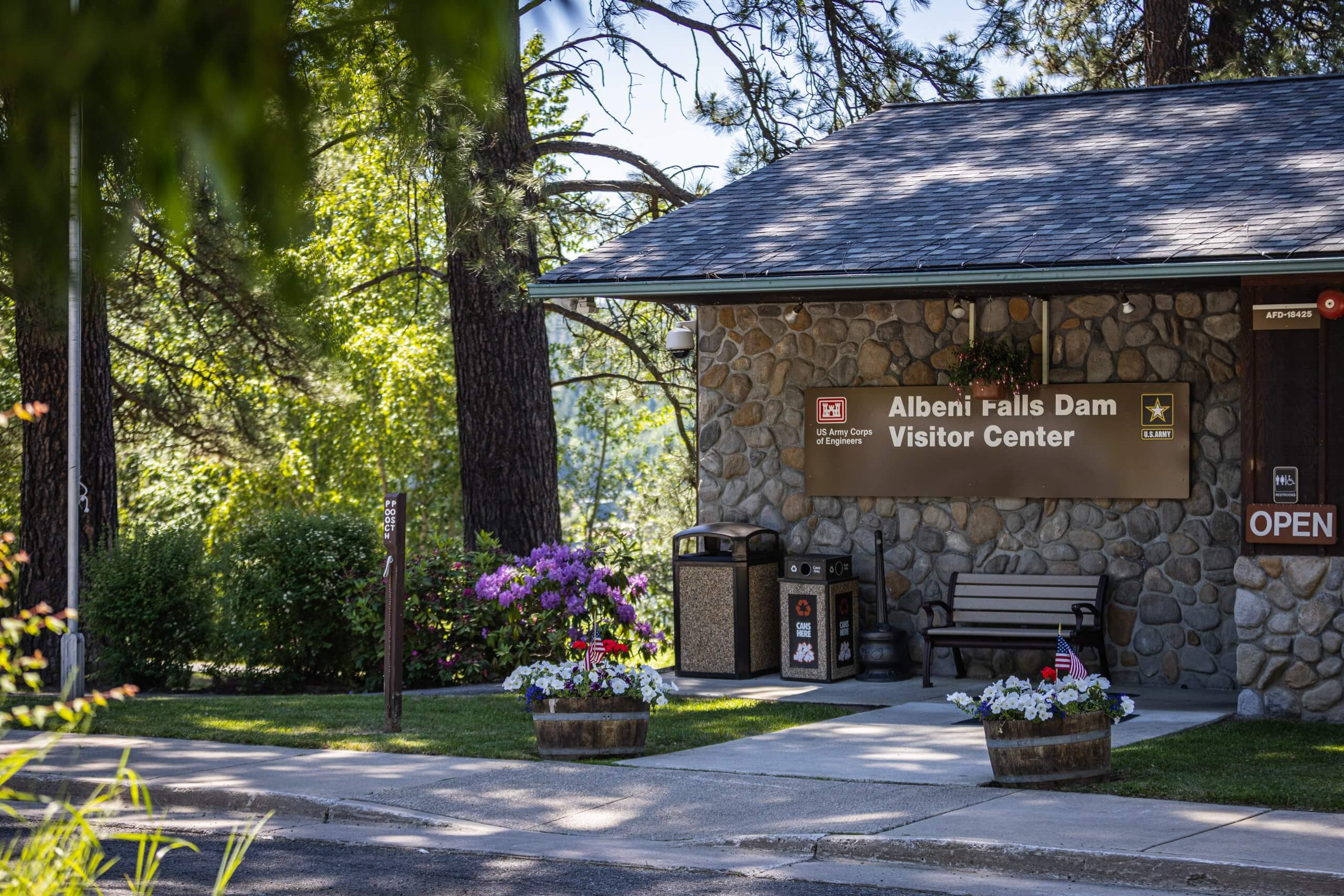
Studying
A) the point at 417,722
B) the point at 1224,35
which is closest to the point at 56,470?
the point at 417,722

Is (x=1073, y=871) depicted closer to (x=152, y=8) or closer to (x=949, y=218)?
(x=152, y=8)

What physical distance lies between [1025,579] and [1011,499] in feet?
2.19

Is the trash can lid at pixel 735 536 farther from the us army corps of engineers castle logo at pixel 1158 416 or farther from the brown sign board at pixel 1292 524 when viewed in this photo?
the brown sign board at pixel 1292 524

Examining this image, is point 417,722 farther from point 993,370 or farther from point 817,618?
point 993,370

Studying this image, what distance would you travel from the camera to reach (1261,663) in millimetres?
10094

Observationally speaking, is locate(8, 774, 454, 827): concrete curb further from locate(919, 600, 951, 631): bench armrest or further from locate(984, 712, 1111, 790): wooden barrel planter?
locate(919, 600, 951, 631): bench armrest

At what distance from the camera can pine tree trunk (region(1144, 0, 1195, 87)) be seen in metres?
19.2

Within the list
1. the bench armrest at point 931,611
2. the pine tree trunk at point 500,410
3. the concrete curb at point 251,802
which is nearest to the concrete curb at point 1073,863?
the concrete curb at point 251,802

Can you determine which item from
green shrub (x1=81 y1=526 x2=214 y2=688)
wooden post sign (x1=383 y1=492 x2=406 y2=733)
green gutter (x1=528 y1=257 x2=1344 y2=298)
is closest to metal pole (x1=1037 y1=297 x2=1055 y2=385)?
green gutter (x1=528 y1=257 x2=1344 y2=298)

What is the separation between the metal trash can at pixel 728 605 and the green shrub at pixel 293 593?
9.36 ft

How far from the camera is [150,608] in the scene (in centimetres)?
1334

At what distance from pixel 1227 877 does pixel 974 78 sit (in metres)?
13.2

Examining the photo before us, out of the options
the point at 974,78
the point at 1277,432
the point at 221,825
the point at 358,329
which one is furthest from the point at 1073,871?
the point at 358,329

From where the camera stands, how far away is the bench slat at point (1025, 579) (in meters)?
11.8
